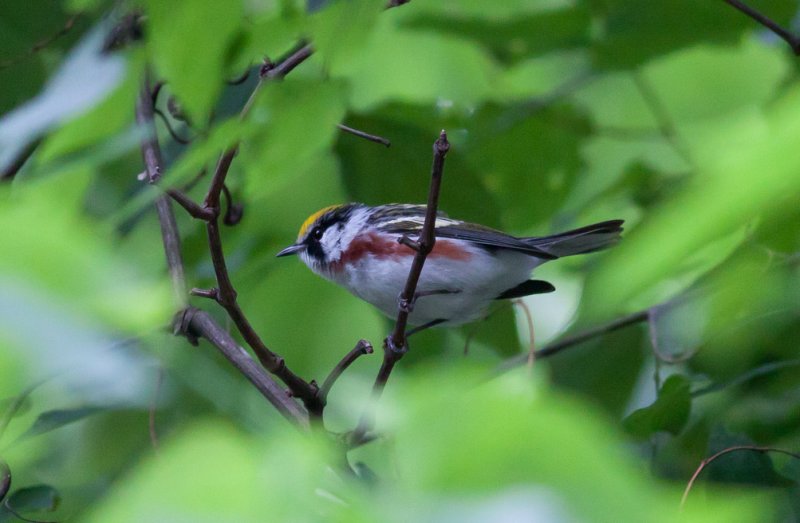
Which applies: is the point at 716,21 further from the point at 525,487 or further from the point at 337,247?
the point at 525,487

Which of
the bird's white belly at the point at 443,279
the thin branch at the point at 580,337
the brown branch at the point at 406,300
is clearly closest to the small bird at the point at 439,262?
the bird's white belly at the point at 443,279

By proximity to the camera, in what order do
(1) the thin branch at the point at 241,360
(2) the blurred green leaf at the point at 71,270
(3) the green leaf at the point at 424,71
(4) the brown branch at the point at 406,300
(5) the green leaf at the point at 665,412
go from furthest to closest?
(3) the green leaf at the point at 424,71 < (5) the green leaf at the point at 665,412 < (1) the thin branch at the point at 241,360 < (4) the brown branch at the point at 406,300 < (2) the blurred green leaf at the point at 71,270

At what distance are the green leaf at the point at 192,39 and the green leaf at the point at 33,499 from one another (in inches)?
52.1

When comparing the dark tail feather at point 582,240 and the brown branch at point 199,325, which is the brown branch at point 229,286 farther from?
the dark tail feather at point 582,240

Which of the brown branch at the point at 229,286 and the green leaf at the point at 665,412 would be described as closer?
the brown branch at the point at 229,286

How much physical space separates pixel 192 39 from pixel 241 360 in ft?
2.78

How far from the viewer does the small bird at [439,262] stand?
9.74ft

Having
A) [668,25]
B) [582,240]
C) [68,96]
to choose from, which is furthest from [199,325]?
[668,25]

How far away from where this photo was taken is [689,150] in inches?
128

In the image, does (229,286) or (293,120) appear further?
(229,286)

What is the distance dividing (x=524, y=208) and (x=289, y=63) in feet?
4.25

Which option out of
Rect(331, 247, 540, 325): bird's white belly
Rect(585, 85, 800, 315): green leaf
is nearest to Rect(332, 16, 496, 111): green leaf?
Rect(331, 247, 540, 325): bird's white belly

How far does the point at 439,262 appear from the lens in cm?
321

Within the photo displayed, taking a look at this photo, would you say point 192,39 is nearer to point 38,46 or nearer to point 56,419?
point 56,419
